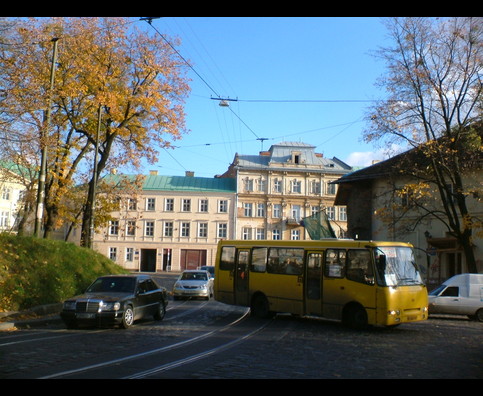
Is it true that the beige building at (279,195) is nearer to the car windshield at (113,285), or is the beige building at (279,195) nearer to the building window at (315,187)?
the building window at (315,187)

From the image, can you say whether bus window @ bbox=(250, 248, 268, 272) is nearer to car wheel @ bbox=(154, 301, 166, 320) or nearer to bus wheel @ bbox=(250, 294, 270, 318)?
bus wheel @ bbox=(250, 294, 270, 318)

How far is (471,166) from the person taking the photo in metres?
28.2

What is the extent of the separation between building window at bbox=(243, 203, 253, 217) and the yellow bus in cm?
5160

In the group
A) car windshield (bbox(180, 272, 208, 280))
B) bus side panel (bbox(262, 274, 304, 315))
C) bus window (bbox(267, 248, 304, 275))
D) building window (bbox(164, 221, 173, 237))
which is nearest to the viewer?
bus side panel (bbox(262, 274, 304, 315))

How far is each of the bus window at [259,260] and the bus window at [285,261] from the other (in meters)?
0.26

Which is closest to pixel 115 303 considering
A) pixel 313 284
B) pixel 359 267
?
pixel 313 284

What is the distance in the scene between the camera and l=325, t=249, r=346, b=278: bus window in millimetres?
17000

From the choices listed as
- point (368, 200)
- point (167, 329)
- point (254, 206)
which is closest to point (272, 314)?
point (167, 329)

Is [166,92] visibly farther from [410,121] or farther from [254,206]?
[254,206]

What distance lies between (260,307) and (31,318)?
7.97 m

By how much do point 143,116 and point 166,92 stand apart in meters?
1.98

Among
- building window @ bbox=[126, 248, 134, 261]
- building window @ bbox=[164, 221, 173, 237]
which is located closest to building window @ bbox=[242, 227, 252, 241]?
building window @ bbox=[164, 221, 173, 237]

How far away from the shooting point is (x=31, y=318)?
16.9m

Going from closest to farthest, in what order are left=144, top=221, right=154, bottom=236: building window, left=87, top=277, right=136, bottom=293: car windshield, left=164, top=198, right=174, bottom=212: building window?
left=87, top=277, right=136, bottom=293: car windshield → left=144, top=221, right=154, bottom=236: building window → left=164, top=198, right=174, bottom=212: building window
